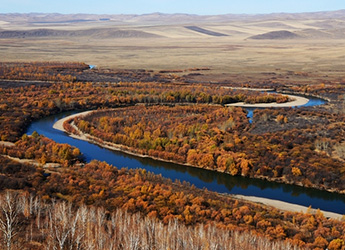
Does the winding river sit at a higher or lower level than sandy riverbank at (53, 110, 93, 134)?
higher

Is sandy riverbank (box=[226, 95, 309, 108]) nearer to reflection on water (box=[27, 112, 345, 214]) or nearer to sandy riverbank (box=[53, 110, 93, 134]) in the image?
sandy riverbank (box=[53, 110, 93, 134])

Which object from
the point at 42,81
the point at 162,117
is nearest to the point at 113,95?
the point at 162,117

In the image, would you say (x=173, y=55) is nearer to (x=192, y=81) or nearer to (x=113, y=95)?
(x=192, y=81)

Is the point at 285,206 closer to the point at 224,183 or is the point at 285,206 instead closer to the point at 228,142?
the point at 224,183

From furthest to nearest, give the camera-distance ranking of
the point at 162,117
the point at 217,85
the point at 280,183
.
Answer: the point at 217,85
the point at 162,117
the point at 280,183

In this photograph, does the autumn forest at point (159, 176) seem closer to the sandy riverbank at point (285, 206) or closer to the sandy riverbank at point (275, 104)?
the sandy riverbank at point (275, 104)

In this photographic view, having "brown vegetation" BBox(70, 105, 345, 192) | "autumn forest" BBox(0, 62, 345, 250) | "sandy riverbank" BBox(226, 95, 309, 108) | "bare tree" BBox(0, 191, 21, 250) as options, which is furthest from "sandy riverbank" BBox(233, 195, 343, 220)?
"sandy riverbank" BBox(226, 95, 309, 108)

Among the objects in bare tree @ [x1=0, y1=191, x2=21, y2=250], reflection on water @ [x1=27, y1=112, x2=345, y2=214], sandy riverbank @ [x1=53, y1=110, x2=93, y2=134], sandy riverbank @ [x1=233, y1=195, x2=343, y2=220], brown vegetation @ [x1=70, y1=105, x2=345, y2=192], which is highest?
bare tree @ [x1=0, y1=191, x2=21, y2=250]

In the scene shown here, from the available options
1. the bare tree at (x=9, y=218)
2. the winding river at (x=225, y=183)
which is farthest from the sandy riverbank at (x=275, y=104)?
the bare tree at (x=9, y=218)
